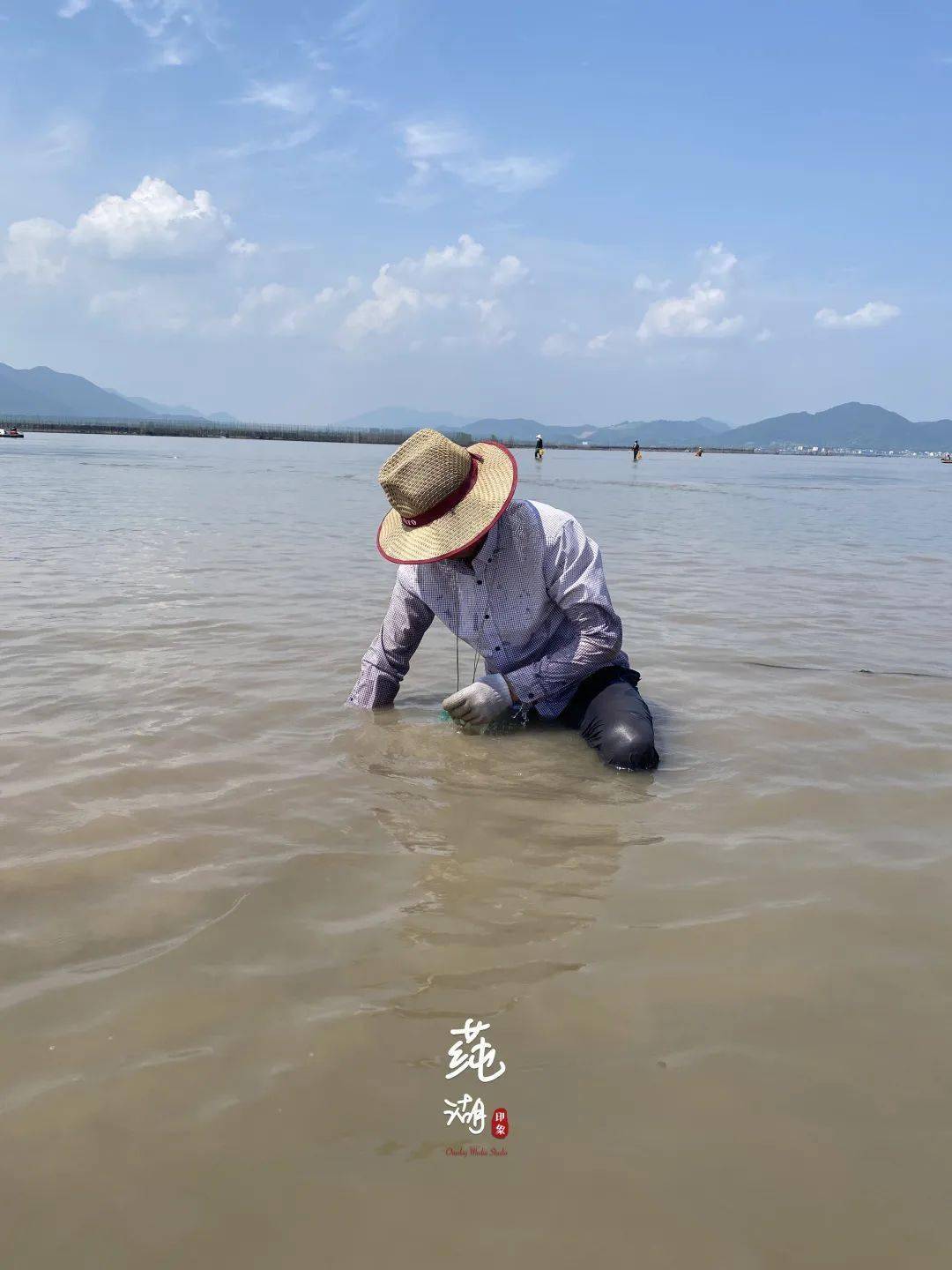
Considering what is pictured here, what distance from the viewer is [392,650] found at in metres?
4.06

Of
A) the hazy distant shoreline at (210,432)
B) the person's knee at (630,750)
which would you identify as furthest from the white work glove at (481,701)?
the hazy distant shoreline at (210,432)

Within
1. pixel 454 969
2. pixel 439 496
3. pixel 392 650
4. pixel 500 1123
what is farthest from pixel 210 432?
pixel 500 1123

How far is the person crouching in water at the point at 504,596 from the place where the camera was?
10.8 ft

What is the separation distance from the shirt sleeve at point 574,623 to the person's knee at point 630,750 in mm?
347

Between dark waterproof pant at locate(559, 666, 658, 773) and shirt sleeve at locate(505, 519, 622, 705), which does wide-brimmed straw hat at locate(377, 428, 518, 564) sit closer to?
shirt sleeve at locate(505, 519, 622, 705)

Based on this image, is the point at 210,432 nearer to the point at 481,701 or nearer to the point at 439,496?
the point at 481,701

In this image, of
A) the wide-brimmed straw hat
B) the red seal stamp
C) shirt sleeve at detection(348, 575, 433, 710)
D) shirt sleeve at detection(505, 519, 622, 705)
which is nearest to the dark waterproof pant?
shirt sleeve at detection(505, 519, 622, 705)

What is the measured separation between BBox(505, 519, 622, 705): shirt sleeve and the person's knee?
1.14 feet

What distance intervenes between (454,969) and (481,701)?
1704 mm

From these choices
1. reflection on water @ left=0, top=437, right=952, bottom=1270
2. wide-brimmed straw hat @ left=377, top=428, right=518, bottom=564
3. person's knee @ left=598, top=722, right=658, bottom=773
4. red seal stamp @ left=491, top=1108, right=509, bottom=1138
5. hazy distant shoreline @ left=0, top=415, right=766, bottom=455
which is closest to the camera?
reflection on water @ left=0, top=437, right=952, bottom=1270

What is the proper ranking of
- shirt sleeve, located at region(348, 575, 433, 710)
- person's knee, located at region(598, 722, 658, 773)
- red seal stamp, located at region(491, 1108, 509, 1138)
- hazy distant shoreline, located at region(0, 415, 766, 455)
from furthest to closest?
hazy distant shoreline, located at region(0, 415, 766, 455)
shirt sleeve, located at region(348, 575, 433, 710)
person's knee, located at region(598, 722, 658, 773)
red seal stamp, located at region(491, 1108, 509, 1138)

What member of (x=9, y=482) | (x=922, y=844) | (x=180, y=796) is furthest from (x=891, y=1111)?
(x=9, y=482)

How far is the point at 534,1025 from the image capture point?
6.36 ft

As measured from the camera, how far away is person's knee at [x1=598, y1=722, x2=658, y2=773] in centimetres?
354
